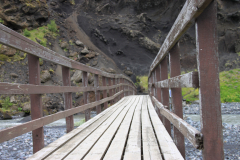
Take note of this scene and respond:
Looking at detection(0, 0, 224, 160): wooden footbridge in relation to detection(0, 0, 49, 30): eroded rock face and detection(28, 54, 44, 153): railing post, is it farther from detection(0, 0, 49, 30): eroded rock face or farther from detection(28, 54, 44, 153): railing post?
detection(0, 0, 49, 30): eroded rock face

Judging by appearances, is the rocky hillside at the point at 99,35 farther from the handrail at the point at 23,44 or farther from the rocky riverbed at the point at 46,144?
the handrail at the point at 23,44

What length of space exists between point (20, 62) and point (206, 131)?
16638mm

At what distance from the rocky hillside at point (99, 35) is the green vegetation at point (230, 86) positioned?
3.19 m

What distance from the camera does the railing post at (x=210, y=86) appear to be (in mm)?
1174

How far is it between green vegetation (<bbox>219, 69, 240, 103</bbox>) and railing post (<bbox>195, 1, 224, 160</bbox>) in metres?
14.1

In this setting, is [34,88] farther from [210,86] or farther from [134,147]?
[210,86]

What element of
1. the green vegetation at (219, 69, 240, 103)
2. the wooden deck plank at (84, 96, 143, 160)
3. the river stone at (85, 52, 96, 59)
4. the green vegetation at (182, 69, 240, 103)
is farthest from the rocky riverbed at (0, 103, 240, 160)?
the river stone at (85, 52, 96, 59)

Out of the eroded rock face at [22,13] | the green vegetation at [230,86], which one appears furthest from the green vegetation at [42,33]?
the green vegetation at [230,86]

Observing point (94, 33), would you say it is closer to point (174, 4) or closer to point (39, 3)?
point (39, 3)

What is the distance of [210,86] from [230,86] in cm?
1789

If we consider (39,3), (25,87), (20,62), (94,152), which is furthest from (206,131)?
(39,3)

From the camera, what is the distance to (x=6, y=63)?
1438 cm

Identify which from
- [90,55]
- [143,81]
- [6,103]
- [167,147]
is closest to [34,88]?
[167,147]

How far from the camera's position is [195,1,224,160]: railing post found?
3.85 ft
